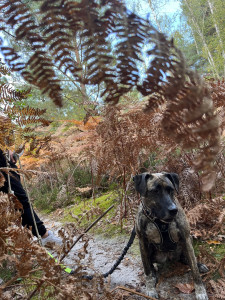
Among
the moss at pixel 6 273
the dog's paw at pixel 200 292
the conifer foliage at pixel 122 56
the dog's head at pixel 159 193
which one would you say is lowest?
the dog's paw at pixel 200 292

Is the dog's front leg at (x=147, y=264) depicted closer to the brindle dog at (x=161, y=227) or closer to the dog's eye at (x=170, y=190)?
the brindle dog at (x=161, y=227)

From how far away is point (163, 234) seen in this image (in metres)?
2.21

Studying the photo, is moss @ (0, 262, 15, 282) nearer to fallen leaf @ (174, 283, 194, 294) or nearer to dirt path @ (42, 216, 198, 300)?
dirt path @ (42, 216, 198, 300)

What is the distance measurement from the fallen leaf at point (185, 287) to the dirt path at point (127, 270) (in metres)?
0.03

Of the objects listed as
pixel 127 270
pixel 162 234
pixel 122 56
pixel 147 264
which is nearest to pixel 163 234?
pixel 162 234

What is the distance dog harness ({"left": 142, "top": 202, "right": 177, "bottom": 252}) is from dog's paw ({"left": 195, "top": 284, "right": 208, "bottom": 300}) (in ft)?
1.20

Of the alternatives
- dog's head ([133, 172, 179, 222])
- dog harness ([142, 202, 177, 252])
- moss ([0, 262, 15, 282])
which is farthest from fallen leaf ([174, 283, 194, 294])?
moss ([0, 262, 15, 282])

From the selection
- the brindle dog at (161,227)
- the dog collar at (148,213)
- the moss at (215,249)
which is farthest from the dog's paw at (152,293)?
the moss at (215,249)

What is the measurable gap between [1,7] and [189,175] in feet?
10.0

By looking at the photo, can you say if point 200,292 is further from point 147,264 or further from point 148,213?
point 148,213

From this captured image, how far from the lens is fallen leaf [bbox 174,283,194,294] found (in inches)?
83.2

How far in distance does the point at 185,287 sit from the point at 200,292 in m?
0.21

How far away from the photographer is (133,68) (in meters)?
0.71

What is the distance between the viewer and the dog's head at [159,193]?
205 centimetres
